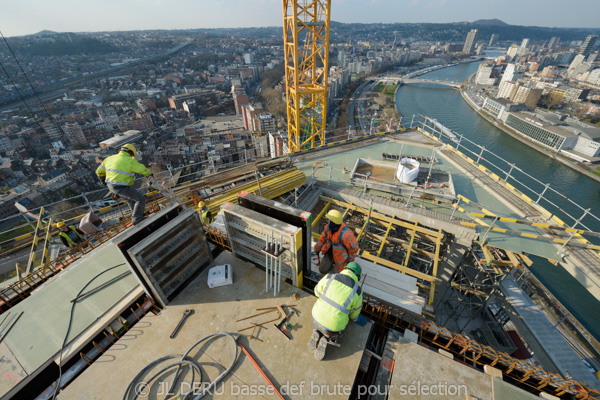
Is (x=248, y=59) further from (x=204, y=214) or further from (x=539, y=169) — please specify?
(x=204, y=214)

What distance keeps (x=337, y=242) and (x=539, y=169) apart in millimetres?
60330

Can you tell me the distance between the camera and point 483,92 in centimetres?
8812

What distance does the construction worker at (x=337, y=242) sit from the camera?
20.7ft

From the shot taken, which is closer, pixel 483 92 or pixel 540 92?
pixel 540 92

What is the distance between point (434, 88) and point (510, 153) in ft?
214

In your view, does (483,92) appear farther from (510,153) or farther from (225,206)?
(225,206)

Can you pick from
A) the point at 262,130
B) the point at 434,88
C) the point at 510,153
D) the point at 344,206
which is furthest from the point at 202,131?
the point at 434,88

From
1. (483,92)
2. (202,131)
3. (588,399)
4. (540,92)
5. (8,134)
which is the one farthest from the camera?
(483,92)

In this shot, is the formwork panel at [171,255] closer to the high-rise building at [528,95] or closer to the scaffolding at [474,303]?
the scaffolding at [474,303]

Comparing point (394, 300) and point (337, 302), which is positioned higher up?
point (337, 302)

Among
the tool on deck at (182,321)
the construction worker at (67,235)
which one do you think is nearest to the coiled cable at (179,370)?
the tool on deck at (182,321)

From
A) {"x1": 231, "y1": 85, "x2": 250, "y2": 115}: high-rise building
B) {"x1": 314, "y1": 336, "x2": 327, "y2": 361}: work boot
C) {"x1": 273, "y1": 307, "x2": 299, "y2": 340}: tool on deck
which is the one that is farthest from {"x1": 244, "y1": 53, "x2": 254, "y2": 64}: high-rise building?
{"x1": 314, "y1": 336, "x2": 327, "y2": 361}: work boot

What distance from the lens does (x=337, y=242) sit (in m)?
6.56

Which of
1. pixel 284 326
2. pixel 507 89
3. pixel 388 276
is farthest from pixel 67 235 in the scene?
pixel 507 89
